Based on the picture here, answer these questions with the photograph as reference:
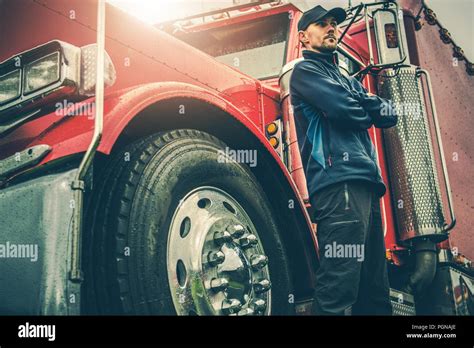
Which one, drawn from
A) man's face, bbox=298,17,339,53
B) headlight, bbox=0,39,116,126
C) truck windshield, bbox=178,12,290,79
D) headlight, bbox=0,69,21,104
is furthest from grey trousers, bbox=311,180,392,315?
truck windshield, bbox=178,12,290,79

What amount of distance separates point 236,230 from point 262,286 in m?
0.23

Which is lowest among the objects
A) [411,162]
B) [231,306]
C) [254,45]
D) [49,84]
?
[231,306]

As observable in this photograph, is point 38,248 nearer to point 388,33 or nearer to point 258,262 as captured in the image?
point 258,262

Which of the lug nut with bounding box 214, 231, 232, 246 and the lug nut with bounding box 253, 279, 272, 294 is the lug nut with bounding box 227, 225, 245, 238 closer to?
the lug nut with bounding box 214, 231, 232, 246

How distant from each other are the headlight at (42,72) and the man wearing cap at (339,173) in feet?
3.06

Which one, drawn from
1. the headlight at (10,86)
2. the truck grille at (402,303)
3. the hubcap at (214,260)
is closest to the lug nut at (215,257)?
the hubcap at (214,260)

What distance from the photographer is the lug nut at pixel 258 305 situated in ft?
6.70

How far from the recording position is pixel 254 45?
3391 mm

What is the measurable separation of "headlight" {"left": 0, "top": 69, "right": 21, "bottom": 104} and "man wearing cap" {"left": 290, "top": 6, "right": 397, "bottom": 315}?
3.32 ft

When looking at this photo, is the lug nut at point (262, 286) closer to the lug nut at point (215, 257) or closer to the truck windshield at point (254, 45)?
the lug nut at point (215, 257)

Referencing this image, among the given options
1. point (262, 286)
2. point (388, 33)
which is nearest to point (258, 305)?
point (262, 286)
